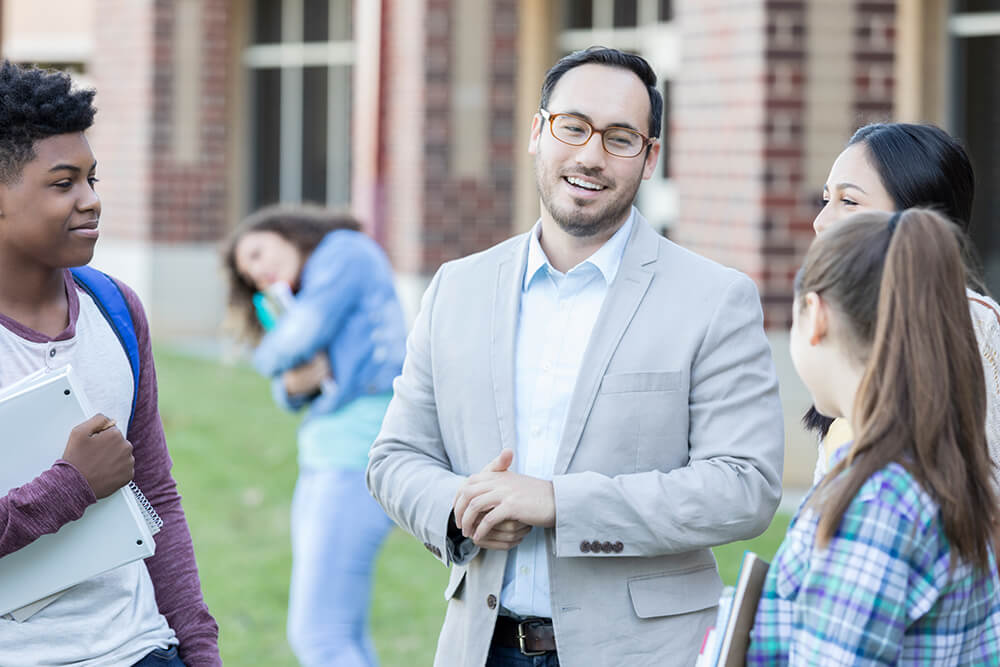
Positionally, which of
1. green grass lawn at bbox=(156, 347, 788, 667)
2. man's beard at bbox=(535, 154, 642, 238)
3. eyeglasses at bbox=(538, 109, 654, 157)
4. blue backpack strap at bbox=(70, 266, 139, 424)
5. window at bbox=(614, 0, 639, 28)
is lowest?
green grass lawn at bbox=(156, 347, 788, 667)

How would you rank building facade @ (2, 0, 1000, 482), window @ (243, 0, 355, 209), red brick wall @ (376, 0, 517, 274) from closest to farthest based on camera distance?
building facade @ (2, 0, 1000, 482), red brick wall @ (376, 0, 517, 274), window @ (243, 0, 355, 209)

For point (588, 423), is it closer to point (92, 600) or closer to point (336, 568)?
point (92, 600)

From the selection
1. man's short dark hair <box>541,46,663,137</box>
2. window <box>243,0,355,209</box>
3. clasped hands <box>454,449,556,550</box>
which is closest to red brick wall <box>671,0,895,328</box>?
man's short dark hair <box>541,46,663,137</box>

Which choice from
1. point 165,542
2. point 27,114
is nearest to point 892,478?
point 165,542

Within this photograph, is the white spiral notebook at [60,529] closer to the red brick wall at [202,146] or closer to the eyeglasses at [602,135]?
the eyeglasses at [602,135]

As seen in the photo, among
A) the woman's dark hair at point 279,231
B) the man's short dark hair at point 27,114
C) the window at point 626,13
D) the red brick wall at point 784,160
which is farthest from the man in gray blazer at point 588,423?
the window at point 626,13

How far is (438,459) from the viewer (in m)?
3.21

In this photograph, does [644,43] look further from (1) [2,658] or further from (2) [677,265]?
(1) [2,658]

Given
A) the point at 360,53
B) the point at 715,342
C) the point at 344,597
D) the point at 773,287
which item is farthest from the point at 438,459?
the point at 360,53

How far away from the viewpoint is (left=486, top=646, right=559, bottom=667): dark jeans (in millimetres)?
3035

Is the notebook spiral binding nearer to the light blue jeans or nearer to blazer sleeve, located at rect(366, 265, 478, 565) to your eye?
blazer sleeve, located at rect(366, 265, 478, 565)

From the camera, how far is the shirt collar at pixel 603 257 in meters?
3.15

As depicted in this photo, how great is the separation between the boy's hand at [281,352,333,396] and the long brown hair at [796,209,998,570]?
324cm

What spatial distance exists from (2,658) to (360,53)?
33.6ft
